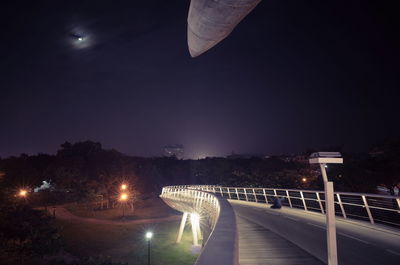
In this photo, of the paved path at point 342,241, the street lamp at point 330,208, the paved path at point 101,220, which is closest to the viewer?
the street lamp at point 330,208

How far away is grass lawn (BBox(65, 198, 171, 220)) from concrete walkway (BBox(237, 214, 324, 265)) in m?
43.9

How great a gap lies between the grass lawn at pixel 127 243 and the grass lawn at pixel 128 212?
29.4ft

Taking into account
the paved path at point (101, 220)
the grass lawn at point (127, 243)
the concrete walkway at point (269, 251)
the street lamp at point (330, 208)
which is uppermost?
the street lamp at point (330, 208)

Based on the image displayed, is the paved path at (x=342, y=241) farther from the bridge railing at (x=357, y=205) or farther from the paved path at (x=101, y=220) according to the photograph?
the paved path at (x=101, y=220)

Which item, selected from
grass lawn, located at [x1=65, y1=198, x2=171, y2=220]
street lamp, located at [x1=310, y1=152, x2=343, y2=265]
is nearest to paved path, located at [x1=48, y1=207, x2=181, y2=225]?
grass lawn, located at [x1=65, y1=198, x2=171, y2=220]

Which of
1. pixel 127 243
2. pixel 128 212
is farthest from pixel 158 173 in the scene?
pixel 127 243

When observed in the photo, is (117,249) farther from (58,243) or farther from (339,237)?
(339,237)

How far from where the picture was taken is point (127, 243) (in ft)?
117

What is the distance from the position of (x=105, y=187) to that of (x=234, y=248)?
6481cm

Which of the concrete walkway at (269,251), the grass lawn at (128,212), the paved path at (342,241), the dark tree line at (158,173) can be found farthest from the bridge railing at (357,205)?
the grass lawn at (128,212)

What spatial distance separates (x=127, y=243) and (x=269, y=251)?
30036mm

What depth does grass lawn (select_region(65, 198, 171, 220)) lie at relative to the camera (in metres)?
53.1

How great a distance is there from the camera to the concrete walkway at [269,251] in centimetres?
815

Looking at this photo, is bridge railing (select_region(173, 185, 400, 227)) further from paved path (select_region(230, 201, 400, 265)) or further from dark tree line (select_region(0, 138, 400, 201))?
dark tree line (select_region(0, 138, 400, 201))
